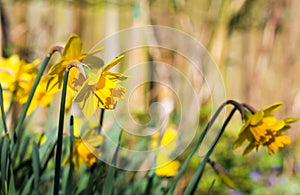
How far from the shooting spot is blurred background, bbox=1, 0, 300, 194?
3703mm

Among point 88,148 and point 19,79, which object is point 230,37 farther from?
point 88,148

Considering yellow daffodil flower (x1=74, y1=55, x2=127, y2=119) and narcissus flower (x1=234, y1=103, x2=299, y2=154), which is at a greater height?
yellow daffodil flower (x1=74, y1=55, x2=127, y2=119)

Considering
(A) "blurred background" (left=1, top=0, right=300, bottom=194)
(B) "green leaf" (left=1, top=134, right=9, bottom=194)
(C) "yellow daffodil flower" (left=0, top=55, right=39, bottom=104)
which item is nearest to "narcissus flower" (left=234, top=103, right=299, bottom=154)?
(B) "green leaf" (left=1, top=134, right=9, bottom=194)

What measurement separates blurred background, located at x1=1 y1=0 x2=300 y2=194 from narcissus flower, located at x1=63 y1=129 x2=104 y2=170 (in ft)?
6.29

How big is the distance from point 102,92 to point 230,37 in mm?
3657

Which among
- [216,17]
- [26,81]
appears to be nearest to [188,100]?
[216,17]

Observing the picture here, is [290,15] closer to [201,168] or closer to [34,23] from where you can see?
[34,23]

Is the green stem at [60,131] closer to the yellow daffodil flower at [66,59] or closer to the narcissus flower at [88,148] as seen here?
the yellow daffodil flower at [66,59]

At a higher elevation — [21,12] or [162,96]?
[21,12]

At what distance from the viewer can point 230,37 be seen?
176 inches

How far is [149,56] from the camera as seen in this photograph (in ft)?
13.2

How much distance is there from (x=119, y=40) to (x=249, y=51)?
1.35m

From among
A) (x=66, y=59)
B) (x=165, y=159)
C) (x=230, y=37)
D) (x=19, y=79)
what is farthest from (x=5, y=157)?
(x=230, y=37)

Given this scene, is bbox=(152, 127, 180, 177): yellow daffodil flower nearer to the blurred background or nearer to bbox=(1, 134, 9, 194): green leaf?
bbox=(1, 134, 9, 194): green leaf
